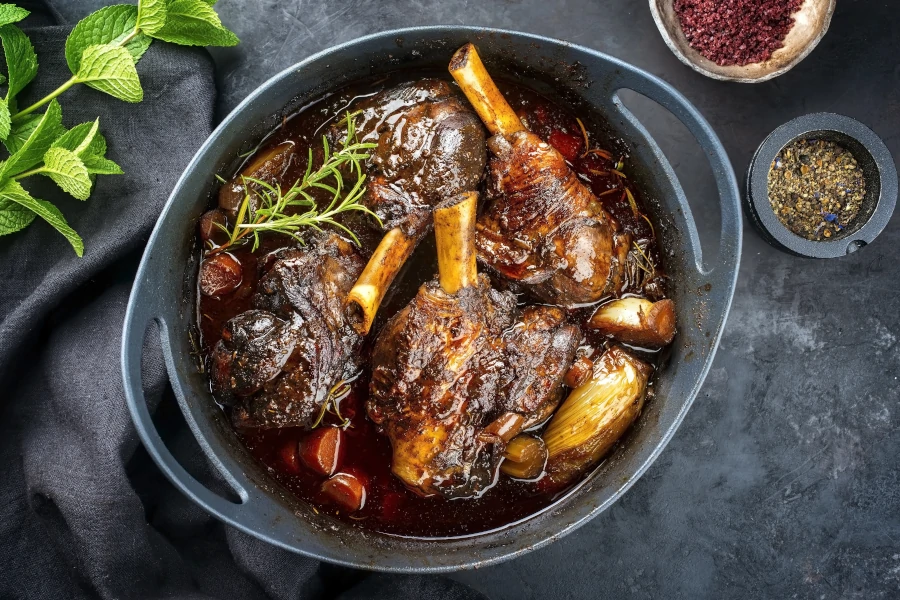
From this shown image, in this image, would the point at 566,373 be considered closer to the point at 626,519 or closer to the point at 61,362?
the point at 626,519

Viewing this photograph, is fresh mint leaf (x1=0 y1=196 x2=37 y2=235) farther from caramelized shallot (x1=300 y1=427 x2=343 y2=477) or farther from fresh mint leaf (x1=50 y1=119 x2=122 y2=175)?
caramelized shallot (x1=300 y1=427 x2=343 y2=477)

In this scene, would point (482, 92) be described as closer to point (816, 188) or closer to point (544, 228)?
point (544, 228)

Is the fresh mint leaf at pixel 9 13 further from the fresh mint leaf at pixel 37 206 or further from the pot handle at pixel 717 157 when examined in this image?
the pot handle at pixel 717 157

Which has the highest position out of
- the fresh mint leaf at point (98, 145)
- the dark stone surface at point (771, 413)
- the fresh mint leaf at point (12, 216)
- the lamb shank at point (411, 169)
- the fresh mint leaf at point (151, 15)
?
the fresh mint leaf at point (151, 15)

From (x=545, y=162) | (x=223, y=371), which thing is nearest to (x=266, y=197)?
(x=223, y=371)

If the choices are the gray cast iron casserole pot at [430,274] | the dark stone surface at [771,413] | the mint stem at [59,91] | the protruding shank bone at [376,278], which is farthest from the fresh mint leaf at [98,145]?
the protruding shank bone at [376,278]

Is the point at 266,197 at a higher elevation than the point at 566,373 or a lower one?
higher

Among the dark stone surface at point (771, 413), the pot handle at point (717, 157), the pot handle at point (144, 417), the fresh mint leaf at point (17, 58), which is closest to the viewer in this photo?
the pot handle at point (144, 417)
